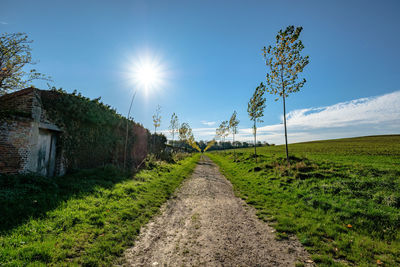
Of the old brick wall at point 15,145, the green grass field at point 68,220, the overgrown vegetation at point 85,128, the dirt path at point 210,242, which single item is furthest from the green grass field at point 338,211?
the overgrown vegetation at point 85,128

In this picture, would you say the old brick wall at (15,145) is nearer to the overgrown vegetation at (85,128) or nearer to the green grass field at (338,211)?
the overgrown vegetation at (85,128)

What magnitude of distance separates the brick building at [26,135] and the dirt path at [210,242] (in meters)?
7.29

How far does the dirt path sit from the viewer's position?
3824 millimetres

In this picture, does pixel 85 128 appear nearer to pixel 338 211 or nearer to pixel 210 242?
pixel 210 242

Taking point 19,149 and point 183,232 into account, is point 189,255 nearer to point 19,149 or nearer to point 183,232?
point 183,232

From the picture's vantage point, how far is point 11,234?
4.10 meters

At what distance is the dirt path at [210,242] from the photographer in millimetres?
3824

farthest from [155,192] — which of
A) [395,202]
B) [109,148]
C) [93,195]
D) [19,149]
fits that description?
[395,202]

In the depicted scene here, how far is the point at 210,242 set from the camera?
179 inches

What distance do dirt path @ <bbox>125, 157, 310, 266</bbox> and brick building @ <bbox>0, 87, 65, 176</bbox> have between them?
7.29 meters

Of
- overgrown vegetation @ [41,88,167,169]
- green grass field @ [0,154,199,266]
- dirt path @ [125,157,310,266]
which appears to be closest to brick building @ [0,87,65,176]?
overgrown vegetation @ [41,88,167,169]

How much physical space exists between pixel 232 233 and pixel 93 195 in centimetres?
608

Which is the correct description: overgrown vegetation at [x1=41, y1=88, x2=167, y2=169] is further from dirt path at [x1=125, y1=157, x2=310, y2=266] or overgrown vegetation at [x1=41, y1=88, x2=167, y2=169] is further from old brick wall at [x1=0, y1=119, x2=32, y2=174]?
dirt path at [x1=125, y1=157, x2=310, y2=266]

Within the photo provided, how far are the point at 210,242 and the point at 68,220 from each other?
4.29 metres
